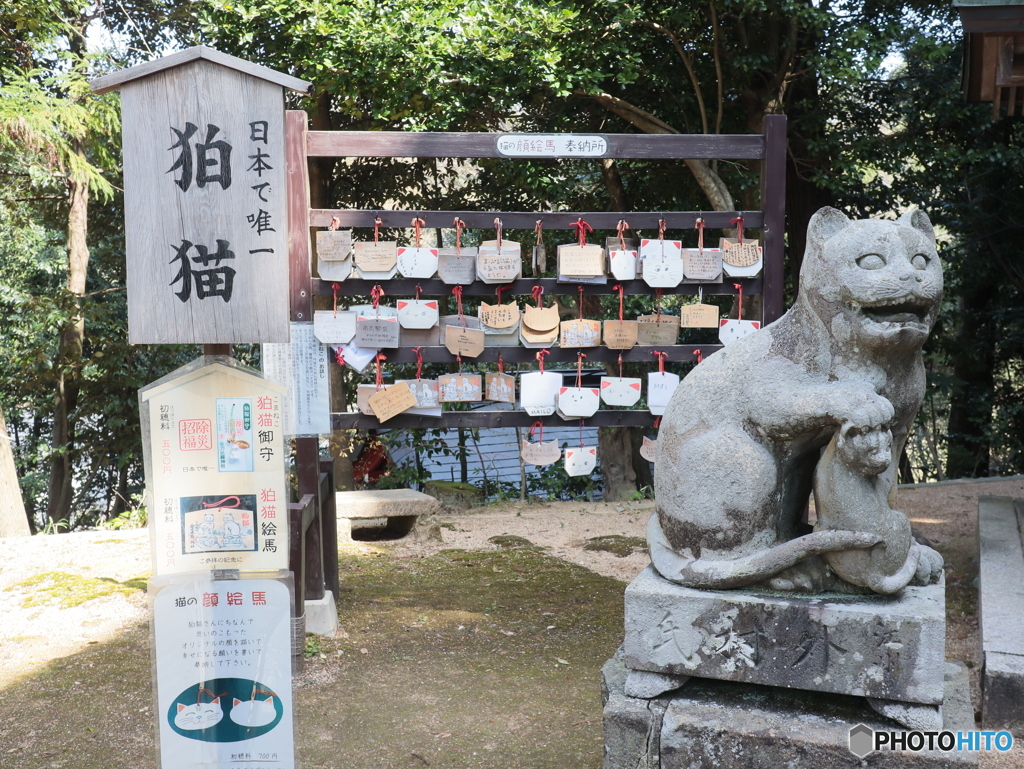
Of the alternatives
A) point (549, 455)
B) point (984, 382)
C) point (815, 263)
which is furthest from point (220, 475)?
point (984, 382)

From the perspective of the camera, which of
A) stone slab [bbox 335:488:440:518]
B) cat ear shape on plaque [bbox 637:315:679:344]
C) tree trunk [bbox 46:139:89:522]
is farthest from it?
tree trunk [bbox 46:139:89:522]

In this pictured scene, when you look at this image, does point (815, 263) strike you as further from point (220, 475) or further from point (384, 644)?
point (384, 644)

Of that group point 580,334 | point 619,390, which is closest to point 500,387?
point 580,334

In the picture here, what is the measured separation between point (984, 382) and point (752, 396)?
8.86 meters

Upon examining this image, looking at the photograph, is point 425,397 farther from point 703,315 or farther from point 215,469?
point 215,469

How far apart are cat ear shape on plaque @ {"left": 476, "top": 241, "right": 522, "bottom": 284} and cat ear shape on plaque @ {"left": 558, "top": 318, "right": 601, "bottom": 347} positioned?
15.5 inches

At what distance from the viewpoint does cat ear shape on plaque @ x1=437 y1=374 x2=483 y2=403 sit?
4.46m

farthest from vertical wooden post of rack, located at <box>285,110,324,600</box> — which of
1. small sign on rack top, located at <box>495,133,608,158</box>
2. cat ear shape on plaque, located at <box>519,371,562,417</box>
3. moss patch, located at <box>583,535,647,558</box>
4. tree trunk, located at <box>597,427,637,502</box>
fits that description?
tree trunk, located at <box>597,427,637,502</box>

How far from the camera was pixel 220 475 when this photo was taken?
2.55m

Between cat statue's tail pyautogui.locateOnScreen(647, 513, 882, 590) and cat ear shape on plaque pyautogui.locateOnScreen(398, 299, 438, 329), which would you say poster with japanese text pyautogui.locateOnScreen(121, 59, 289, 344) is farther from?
cat ear shape on plaque pyautogui.locateOnScreen(398, 299, 438, 329)

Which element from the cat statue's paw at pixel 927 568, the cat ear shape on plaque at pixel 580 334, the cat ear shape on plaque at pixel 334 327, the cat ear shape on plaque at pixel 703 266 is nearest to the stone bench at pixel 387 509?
the cat ear shape on plaque at pixel 334 327

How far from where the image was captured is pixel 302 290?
4285 millimetres

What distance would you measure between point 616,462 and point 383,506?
376cm

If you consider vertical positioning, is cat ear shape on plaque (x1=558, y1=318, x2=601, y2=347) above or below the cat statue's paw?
above
